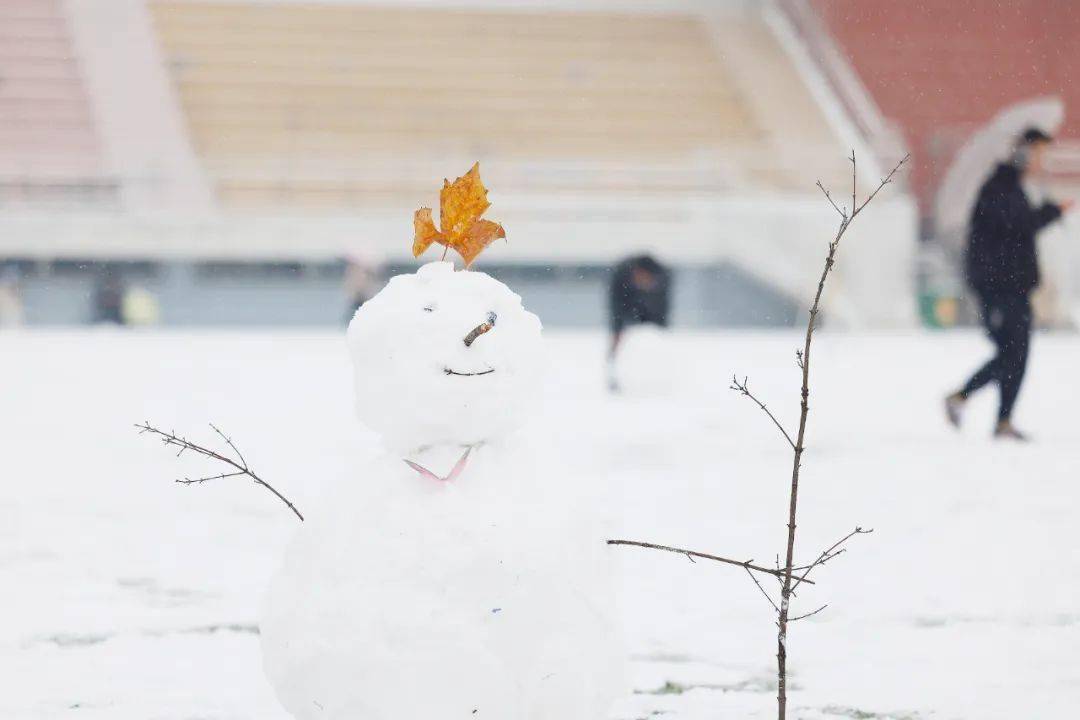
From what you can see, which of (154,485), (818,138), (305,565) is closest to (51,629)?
(305,565)

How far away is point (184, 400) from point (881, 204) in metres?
11.6

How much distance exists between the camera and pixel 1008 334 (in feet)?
21.3

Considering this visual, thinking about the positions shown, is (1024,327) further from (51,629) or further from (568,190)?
(568,190)

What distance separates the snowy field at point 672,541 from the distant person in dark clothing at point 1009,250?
1.81 ft

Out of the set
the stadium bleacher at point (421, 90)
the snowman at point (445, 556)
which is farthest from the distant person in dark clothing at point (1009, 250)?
the stadium bleacher at point (421, 90)

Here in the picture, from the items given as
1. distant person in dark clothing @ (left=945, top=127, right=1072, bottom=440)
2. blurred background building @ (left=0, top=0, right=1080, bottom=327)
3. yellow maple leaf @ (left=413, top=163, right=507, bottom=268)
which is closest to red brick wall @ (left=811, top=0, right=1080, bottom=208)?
blurred background building @ (left=0, top=0, right=1080, bottom=327)

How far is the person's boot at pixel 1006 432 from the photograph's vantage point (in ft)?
22.6

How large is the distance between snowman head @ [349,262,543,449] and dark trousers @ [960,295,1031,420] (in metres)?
4.78

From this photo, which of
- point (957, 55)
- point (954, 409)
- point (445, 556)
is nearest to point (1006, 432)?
point (954, 409)

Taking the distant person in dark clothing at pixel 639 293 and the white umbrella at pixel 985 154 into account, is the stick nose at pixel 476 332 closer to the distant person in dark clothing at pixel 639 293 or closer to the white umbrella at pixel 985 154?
the white umbrella at pixel 985 154

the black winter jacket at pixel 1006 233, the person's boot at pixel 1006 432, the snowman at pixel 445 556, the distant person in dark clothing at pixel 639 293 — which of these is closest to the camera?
the snowman at pixel 445 556

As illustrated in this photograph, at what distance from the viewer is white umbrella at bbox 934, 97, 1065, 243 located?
21.5 feet

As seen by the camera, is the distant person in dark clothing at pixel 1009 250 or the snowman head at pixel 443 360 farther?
the distant person in dark clothing at pixel 1009 250

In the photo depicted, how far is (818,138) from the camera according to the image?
2144 centimetres
